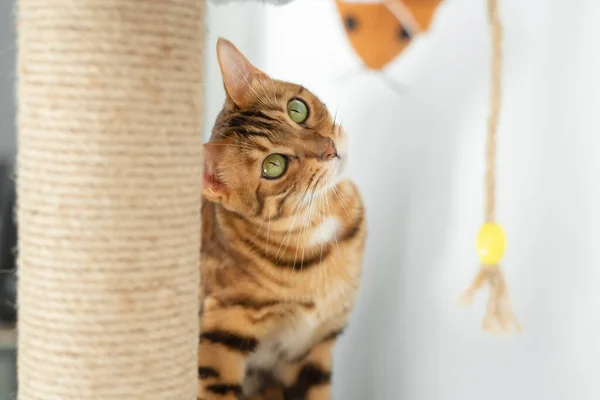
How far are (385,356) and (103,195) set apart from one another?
681 millimetres

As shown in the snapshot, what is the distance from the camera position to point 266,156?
2.98 ft

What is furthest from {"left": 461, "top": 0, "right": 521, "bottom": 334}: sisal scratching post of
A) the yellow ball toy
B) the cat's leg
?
the cat's leg

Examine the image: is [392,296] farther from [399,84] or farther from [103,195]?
[103,195]

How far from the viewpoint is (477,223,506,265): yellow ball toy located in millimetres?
788

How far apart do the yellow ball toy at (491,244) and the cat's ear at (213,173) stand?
364 millimetres

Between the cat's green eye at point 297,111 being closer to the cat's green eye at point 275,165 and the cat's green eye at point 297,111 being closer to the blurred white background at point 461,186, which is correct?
the cat's green eye at point 275,165

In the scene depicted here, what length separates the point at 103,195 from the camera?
667mm

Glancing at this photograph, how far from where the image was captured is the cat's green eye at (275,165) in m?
0.91

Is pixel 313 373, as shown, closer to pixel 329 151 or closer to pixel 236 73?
pixel 329 151

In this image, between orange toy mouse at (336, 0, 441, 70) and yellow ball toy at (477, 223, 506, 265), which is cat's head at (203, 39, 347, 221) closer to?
orange toy mouse at (336, 0, 441, 70)

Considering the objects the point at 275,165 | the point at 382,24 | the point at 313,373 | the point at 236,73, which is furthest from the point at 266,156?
the point at 313,373

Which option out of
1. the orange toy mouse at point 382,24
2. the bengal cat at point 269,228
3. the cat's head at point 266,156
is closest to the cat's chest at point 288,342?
the bengal cat at point 269,228

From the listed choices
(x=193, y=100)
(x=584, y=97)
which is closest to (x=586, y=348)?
(x=584, y=97)

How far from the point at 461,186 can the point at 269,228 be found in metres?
0.31
